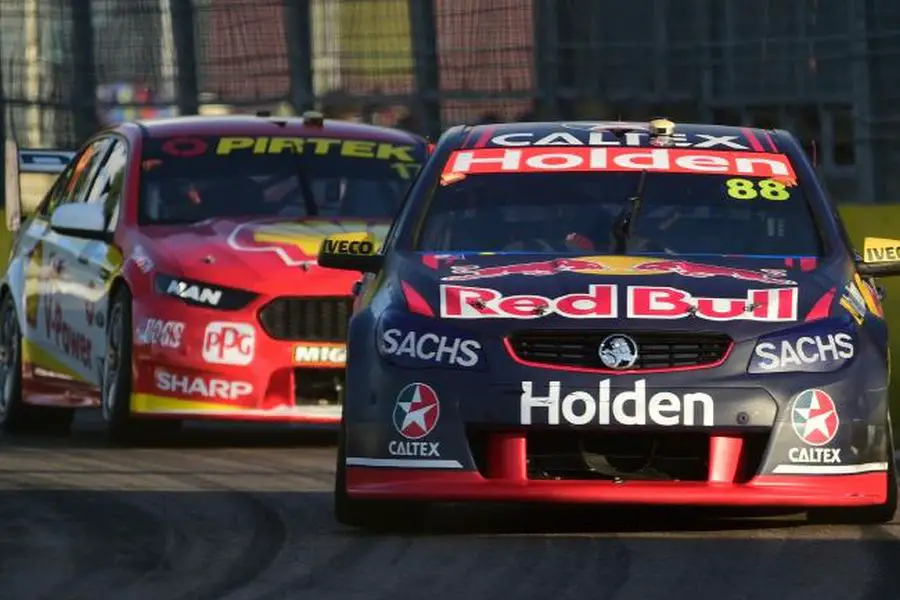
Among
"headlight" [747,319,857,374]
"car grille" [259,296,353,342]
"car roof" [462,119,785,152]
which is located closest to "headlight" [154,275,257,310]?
"car grille" [259,296,353,342]

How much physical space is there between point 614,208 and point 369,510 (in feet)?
4.98

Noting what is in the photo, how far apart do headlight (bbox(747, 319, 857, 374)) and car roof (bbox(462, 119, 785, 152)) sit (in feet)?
→ 5.08

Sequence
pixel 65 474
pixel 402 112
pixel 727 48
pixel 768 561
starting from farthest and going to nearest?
pixel 402 112 < pixel 727 48 < pixel 65 474 < pixel 768 561

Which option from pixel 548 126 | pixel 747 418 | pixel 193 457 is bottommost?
pixel 193 457

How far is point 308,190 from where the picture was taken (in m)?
13.5

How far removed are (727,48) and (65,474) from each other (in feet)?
29.6

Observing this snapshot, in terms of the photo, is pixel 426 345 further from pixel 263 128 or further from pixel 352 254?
pixel 263 128

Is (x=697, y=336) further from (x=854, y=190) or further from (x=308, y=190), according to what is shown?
(x=854, y=190)

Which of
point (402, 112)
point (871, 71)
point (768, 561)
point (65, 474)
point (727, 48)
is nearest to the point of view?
point (768, 561)

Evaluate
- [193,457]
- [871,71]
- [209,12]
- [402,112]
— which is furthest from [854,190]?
[193,457]

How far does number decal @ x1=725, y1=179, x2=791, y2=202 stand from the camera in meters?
9.57

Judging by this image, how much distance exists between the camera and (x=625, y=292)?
8.45 m

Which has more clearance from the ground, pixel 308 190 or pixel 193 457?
pixel 308 190

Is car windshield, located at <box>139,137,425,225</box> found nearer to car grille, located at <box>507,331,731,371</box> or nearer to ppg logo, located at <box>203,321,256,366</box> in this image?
ppg logo, located at <box>203,321,256,366</box>
